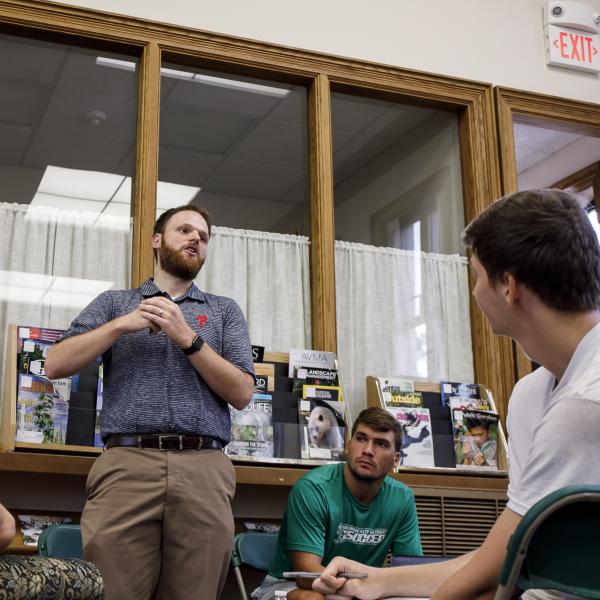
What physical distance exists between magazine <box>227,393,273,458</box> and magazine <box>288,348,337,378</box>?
A: 10.5 inches

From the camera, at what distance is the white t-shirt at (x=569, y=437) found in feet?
4.58

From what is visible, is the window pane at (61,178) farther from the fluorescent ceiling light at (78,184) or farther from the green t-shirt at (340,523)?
the green t-shirt at (340,523)

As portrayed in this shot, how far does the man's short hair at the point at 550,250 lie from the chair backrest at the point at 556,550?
36 centimetres

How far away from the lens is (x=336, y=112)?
17.0 feet

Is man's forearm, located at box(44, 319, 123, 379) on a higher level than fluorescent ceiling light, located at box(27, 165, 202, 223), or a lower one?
lower

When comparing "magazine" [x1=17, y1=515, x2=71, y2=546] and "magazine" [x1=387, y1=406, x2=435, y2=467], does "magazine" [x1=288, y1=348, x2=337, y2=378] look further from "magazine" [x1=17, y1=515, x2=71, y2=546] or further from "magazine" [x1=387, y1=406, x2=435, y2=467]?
"magazine" [x1=17, y1=515, x2=71, y2=546]

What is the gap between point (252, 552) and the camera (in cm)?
369

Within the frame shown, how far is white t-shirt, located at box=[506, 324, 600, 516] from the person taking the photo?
4.58 feet

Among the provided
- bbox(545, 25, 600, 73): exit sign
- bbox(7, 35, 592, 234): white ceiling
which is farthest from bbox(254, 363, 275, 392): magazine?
bbox(545, 25, 600, 73): exit sign

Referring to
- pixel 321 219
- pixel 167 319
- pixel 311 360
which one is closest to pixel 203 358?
pixel 167 319

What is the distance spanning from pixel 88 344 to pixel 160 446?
40 cm

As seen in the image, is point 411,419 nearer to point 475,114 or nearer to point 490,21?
point 475,114

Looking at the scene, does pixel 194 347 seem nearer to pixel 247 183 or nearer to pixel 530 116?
pixel 247 183

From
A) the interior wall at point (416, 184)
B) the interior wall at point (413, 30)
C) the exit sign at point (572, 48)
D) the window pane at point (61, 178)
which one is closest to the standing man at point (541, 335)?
the window pane at point (61, 178)
